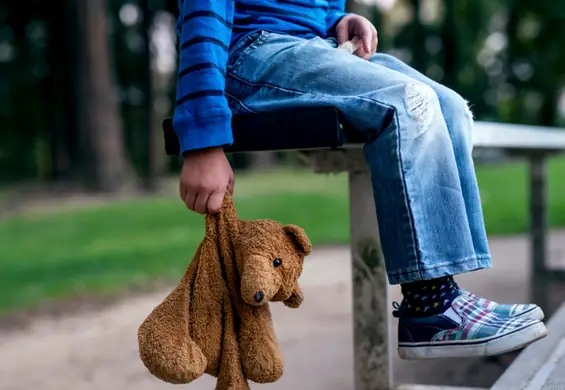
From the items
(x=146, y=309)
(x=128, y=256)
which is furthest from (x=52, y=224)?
(x=146, y=309)

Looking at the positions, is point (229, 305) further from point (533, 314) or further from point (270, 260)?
point (533, 314)

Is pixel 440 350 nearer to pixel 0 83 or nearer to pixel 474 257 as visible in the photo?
pixel 474 257

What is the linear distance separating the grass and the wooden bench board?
3.23 m

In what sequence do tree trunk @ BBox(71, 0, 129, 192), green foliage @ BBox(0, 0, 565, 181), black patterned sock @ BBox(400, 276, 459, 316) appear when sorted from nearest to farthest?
black patterned sock @ BBox(400, 276, 459, 316) < tree trunk @ BBox(71, 0, 129, 192) < green foliage @ BBox(0, 0, 565, 181)

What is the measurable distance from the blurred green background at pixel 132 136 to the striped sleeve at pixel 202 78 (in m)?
3.18

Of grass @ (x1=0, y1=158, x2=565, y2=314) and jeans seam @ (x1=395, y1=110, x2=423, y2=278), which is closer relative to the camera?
jeans seam @ (x1=395, y1=110, x2=423, y2=278)

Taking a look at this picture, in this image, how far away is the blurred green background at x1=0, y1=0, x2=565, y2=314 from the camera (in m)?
6.02

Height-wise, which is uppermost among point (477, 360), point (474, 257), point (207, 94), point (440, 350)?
point (207, 94)

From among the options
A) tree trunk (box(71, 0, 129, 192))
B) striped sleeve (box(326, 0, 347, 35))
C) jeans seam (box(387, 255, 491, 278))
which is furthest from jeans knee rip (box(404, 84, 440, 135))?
tree trunk (box(71, 0, 129, 192))

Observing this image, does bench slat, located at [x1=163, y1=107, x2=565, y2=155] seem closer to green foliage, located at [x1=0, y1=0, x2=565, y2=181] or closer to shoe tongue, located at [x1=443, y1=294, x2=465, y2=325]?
shoe tongue, located at [x1=443, y1=294, x2=465, y2=325]

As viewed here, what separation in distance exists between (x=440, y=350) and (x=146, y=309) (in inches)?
113

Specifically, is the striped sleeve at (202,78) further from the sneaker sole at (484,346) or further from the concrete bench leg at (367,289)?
the concrete bench leg at (367,289)

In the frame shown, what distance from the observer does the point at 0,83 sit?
18.0 m

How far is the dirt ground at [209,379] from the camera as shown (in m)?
2.77
